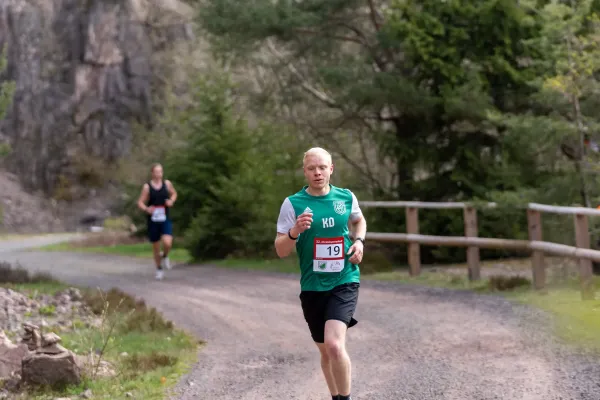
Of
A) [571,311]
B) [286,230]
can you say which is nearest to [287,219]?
[286,230]

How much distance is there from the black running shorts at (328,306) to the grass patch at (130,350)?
1.77 m

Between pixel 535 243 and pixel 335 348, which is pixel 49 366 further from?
pixel 535 243

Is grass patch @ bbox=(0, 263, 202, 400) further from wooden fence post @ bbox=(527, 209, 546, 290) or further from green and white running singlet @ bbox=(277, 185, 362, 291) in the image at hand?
wooden fence post @ bbox=(527, 209, 546, 290)

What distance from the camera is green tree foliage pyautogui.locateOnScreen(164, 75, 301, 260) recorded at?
20.9 metres

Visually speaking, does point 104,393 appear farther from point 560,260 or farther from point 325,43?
point 325,43

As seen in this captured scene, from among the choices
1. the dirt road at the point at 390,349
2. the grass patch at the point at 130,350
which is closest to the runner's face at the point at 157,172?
the dirt road at the point at 390,349

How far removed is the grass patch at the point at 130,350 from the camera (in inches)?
282

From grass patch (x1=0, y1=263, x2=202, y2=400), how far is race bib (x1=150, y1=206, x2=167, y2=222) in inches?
159

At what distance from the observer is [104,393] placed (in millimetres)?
7074

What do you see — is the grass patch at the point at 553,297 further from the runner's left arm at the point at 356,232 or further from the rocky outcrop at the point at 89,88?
the rocky outcrop at the point at 89,88

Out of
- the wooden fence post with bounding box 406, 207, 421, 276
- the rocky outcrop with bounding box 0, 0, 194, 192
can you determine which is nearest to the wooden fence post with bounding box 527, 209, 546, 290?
the wooden fence post with bounding box 406, 207, 421, 276

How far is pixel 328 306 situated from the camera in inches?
230

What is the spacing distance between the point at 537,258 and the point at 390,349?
4505mm

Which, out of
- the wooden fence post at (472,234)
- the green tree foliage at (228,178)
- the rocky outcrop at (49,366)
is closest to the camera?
the rocky outcrop at (49,366)
